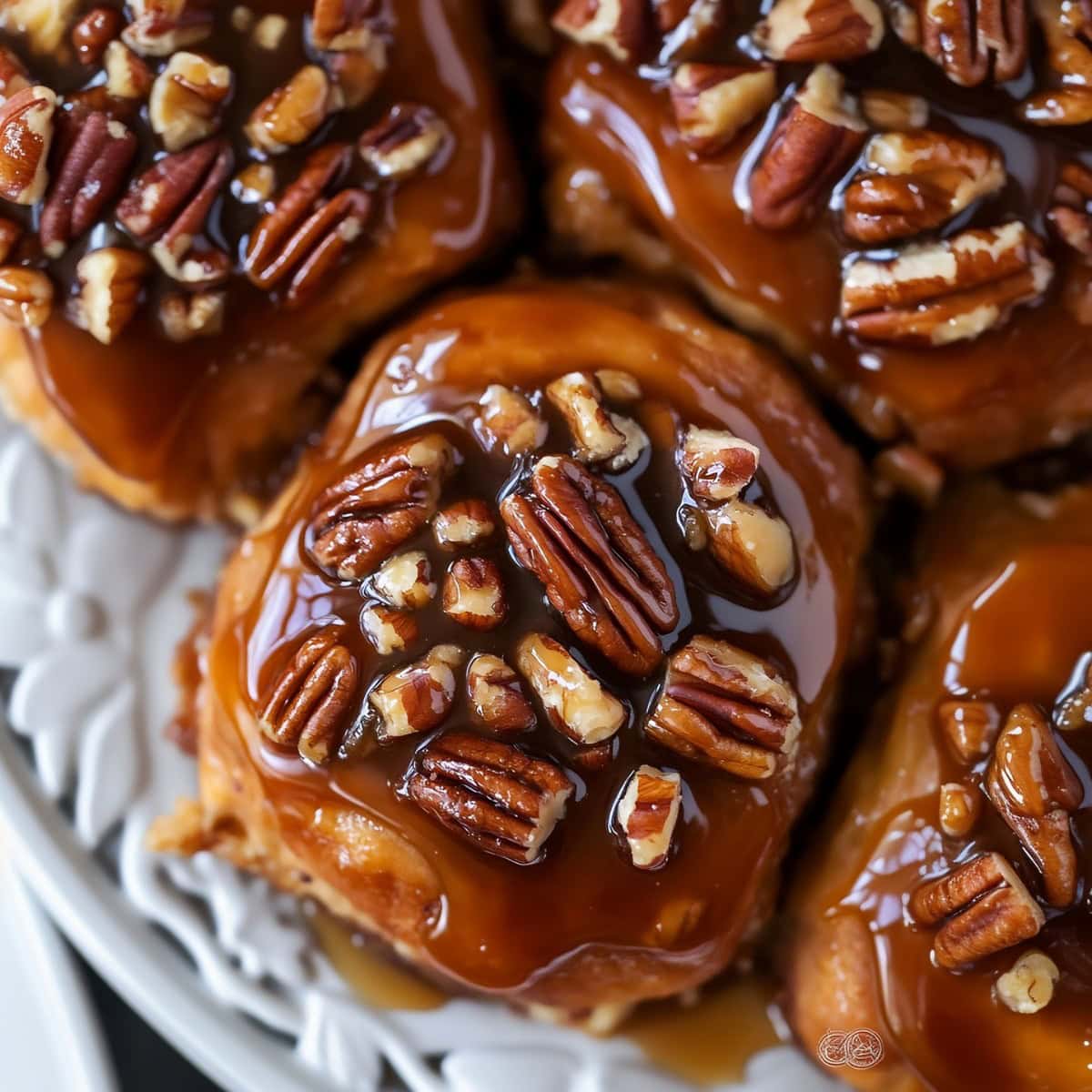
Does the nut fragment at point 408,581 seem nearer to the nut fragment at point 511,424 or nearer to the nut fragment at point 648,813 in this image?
the nut fragment at point 511,424

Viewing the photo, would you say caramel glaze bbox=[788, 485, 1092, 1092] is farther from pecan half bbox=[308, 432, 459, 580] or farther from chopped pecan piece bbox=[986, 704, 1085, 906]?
pecan half bbox=[308, 432, 459, 580]

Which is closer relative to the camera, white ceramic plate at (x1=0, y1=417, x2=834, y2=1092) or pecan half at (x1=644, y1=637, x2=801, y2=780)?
pecan half at (x1=644, y1=637, x2=801, y2=780)

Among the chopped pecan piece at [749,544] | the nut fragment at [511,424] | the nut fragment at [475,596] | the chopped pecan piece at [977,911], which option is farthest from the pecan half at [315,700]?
the chopped pecan piece at [977,911]

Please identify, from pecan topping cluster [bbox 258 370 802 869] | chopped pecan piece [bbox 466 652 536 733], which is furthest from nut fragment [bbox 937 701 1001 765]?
chopped pecan piece [bbox 466 652 536 733]

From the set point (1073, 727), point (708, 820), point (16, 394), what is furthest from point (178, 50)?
point (1073, 727)

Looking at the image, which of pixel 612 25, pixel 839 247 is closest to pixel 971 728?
pixel 839 247
